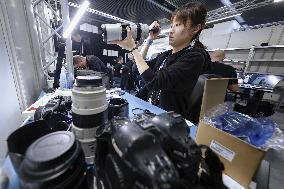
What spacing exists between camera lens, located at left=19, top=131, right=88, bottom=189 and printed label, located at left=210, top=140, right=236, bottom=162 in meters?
0.47

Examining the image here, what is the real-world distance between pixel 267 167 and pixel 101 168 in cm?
60

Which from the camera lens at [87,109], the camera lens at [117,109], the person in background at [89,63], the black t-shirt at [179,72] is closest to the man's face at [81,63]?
the person in background at [89,63]

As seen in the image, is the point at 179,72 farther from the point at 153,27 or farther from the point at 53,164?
the point at 53,164

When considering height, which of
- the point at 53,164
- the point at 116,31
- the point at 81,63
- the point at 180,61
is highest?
the point at 116,31

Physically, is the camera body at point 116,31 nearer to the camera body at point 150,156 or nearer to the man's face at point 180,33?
the man's face at point 180,33

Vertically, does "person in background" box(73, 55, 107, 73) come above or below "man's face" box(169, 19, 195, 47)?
below

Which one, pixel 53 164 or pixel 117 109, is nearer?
pixel 53 164

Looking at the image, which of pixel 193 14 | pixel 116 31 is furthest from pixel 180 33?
pixel 116 31

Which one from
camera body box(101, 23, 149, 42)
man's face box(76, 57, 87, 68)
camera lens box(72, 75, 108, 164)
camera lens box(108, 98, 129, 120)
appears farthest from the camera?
man's face box(76, 57, 87, 68)

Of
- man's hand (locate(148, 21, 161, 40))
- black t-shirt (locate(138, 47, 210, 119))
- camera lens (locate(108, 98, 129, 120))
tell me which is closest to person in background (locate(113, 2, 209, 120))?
black t-shirt (locate(138, 47, 210, 119))

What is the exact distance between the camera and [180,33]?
3.35ft

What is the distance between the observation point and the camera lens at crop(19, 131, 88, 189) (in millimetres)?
266

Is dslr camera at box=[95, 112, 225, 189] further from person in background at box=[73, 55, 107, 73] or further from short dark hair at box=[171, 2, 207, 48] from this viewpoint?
person in background at box=[73, 55, 107, 73]

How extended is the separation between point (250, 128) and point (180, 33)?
2.31 feet
